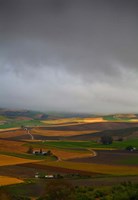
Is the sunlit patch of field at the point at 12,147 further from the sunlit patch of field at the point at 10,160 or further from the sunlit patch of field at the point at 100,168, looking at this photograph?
the sunlit patch of field at the point at 100,168

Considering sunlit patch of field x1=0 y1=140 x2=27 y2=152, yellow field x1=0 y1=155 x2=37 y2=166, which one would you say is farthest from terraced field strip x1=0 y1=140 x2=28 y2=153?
yellow field x1=0 y1=155 x2=37 y2=166

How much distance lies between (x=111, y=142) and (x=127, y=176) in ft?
185

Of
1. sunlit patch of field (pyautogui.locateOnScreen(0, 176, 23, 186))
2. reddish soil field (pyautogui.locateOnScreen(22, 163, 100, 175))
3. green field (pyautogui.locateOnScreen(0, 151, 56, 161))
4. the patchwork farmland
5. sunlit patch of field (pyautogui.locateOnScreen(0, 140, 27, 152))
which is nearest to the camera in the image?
sunlit patch of field (pyautogui.locateOnScreen(0, 176, 23, 186))

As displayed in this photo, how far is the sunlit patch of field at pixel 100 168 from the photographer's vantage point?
214 feet

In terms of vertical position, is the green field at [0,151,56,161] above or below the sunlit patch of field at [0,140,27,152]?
below

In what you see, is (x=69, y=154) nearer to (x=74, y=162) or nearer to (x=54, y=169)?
(x=74, y=162)

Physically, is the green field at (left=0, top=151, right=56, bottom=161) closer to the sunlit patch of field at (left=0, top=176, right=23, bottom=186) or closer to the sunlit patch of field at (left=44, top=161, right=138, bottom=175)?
the sunlit patch of field at (left=44, top=161, right=138, bottom=175)

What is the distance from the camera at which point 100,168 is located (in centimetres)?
7000

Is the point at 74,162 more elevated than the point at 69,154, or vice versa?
the point at 69,154

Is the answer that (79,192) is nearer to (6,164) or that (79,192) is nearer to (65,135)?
(6,164)

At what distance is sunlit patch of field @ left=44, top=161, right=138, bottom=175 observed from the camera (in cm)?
6531

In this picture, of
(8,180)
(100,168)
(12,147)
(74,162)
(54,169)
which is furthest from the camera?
(12,147)

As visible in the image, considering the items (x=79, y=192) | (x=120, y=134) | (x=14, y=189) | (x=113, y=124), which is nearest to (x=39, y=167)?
(x=14, y=189)

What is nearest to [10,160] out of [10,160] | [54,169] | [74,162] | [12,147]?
[10,160]
